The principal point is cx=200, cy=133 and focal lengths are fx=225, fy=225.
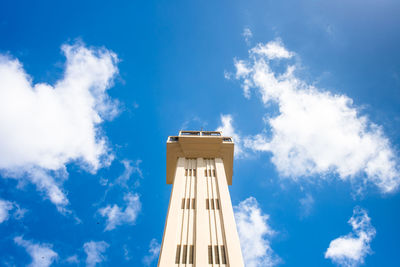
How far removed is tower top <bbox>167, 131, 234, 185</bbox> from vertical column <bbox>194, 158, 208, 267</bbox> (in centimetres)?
499

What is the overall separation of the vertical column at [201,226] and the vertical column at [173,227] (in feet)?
5.83

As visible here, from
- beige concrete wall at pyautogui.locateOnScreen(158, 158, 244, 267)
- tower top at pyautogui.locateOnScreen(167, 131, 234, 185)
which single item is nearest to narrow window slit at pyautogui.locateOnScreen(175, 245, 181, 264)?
beige concrete wall at pyautogui.locateOnScreen(158, 158, 244, 267)

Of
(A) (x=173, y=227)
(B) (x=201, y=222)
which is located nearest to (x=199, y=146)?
(B) (x=201, y=222)

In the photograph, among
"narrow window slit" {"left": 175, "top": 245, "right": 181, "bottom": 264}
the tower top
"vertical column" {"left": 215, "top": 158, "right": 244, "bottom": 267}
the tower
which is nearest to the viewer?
"vertical column" {"left": 215, "top": 158, "right": 244, "bottom": 267}

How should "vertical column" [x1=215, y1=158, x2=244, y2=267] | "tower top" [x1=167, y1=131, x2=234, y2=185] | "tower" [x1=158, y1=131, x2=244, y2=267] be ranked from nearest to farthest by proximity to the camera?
"vertical column" [x1=215, y1=158, x2=244, y2=267] < "tower" [x1=158, y1=131, x2=244, y2=267] < "tower top" [x1=167, y1=131, x2=234, y2=185]

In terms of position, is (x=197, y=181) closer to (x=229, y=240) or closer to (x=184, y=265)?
(x=229, y=240)

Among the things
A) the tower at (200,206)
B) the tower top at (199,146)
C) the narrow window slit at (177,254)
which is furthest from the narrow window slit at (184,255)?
the tower top at (199,146)

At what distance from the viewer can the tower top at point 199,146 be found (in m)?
33.6

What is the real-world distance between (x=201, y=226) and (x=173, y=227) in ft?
8.67

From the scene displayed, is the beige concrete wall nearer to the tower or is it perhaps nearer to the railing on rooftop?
the tower

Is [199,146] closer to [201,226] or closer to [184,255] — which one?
[201,226]

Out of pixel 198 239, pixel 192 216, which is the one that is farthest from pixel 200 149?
pixel 198 239

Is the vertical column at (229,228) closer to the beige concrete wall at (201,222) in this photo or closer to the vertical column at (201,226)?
the beige concrete wall at (201,222)

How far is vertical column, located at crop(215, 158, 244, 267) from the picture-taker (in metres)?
17.8
